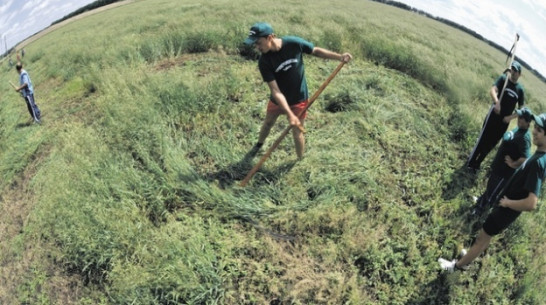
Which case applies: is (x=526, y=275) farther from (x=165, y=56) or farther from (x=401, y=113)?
(x=165, y=56)

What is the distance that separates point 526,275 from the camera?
12.3 feet

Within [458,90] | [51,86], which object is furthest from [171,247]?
[51,86]

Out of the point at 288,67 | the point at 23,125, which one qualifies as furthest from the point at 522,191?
the point at 23,125

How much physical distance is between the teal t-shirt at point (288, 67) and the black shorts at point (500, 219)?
248 centimetres

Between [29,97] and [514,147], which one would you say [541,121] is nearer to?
[514,147]

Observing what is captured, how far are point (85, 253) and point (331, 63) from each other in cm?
656

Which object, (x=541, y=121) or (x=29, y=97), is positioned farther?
(x=29, y=97)

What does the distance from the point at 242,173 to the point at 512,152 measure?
3.33 meters

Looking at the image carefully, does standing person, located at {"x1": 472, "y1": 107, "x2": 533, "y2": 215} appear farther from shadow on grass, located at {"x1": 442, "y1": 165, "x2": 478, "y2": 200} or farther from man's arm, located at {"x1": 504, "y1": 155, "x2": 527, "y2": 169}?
shadow on grass, located at {"x1": 442, "y1": 165, "x2": 478, "y2": 200}

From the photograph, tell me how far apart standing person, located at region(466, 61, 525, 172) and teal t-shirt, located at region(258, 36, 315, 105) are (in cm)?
259

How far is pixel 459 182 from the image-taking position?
192 inches

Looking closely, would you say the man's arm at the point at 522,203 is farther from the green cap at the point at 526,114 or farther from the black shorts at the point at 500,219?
the green cap at the point at 526,114

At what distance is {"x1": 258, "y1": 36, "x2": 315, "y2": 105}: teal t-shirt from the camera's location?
3977 mm

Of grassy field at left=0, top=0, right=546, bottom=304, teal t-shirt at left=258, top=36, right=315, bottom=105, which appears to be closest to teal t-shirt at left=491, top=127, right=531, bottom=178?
grassy field at left=0, top=0, right=546, bottom=304
